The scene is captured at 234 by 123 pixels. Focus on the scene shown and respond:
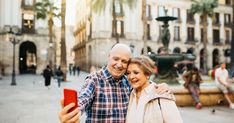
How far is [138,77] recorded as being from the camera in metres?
2.58

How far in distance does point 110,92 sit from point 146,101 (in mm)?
532

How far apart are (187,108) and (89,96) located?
329 inches

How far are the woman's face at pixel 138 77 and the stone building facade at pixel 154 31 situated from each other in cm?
3937

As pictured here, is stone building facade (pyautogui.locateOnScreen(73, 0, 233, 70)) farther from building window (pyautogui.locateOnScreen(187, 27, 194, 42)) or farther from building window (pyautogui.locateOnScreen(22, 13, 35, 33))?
building window (pyautogui.locateOnScreen(22, 13, 35, 33))

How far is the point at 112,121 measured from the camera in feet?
9.40

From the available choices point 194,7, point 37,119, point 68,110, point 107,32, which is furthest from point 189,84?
point 194,7

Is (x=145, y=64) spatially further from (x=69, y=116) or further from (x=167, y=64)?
(x=167, y=64)

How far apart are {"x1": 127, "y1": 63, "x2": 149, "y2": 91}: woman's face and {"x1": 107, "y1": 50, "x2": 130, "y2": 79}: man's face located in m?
0.24

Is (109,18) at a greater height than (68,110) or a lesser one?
greater

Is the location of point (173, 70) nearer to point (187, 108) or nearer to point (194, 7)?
point (187, 108)

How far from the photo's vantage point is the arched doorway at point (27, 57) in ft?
154

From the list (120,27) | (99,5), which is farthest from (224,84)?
(120,27)

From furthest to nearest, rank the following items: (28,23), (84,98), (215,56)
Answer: (215,56), (28,23), (84,98)

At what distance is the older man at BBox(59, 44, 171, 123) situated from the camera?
9.40 feet
